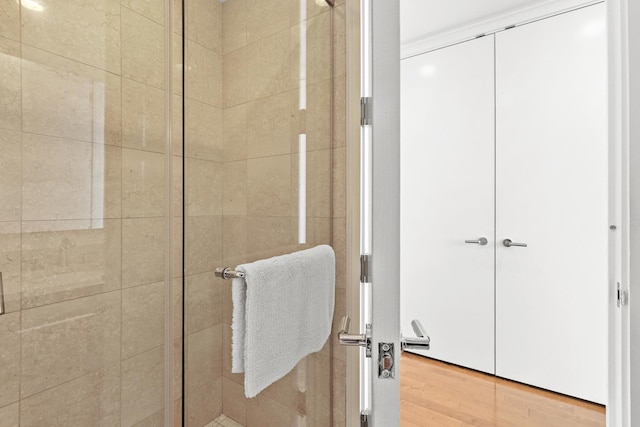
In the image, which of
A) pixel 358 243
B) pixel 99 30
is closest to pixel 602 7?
pixel 358 243

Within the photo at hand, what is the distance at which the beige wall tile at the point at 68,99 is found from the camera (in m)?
0.70

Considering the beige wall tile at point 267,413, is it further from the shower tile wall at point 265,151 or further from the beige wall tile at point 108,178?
the beige wall tile at point 108,178

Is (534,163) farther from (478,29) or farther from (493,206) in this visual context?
(478,29)

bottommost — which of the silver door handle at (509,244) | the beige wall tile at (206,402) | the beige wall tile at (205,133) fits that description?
the beige wall tile at (206,402)

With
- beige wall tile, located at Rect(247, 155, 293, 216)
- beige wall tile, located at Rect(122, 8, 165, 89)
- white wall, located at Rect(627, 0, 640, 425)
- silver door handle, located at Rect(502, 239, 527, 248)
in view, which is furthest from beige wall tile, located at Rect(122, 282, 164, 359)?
silver door handle, located at Rect(502, 239, 527, 248)

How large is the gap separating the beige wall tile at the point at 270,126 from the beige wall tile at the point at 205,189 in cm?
9

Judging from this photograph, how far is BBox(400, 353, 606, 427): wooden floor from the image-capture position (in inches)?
67.1

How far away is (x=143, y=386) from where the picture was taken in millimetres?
880

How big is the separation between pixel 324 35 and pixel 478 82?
167cm

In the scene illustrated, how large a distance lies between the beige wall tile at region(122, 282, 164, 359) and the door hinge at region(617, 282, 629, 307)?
145cm

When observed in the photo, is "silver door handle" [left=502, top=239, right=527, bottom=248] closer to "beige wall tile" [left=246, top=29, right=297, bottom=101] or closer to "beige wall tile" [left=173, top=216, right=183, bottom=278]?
"beige wall tile" [left=246, top=29, right=297, bottom=101]

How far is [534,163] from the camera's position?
202 cm

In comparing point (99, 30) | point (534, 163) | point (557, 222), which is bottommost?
point (557, 222)

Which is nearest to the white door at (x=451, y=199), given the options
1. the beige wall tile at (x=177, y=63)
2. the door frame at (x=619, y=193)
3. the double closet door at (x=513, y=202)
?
the double closet door at (x=513, y=202)
